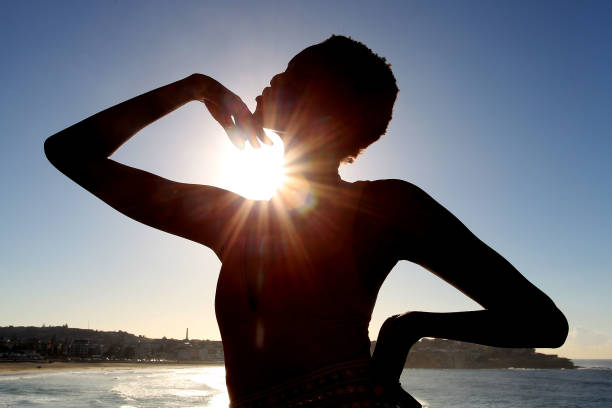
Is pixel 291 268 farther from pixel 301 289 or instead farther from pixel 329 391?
pixel 329 391

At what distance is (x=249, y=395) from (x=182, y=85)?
915 mm

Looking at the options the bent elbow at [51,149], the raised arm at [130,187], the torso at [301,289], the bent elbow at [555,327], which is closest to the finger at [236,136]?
the raised arm at [130,187]

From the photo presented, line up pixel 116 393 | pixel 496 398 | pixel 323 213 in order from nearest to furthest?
pixel 323 213 → pixel 116 393 → pixel 496 398

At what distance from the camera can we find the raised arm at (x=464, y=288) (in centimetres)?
100

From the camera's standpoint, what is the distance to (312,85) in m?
1.32

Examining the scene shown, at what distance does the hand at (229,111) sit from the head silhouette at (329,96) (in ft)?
0.23

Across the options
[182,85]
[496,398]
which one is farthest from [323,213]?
[496,398]

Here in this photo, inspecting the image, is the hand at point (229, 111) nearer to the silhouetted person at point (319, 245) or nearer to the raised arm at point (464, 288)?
the silhouetted person at point (319, 245)

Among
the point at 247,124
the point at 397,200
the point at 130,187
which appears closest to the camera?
the point at 397,200

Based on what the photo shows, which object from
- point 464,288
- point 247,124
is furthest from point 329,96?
point 464,288

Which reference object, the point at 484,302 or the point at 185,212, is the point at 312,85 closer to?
the point at 185,212

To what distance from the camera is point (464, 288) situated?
1.05m

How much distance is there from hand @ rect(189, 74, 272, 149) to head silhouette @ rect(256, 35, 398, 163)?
0.07 metres

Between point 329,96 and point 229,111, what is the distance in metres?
0.34
